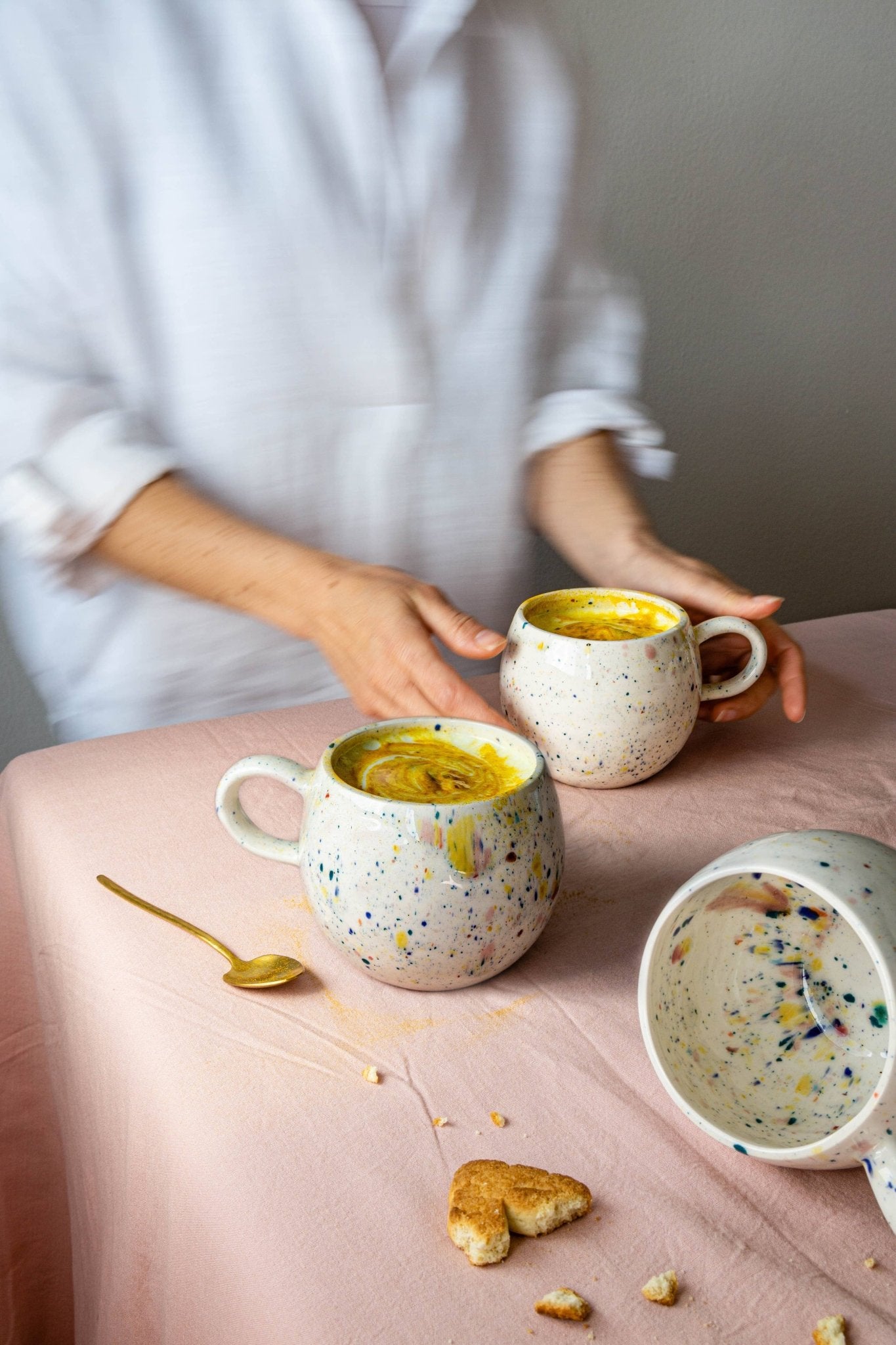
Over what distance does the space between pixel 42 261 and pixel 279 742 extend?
1.68 feet

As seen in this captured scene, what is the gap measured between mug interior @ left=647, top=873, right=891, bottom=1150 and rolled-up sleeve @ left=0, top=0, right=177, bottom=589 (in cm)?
66

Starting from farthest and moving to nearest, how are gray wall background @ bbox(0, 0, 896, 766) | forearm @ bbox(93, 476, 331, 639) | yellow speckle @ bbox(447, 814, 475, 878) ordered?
1. gray wall background @ bbox(0, 0, 896, 766)
2. forearm @ bbox(93, 476, 331, 639)
3. yellow speckle @ bbox(447, 814, 475, 878)

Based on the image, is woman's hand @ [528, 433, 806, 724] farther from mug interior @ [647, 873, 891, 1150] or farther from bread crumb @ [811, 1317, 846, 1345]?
bread crumb @ [811, 1317, 846, 1345]

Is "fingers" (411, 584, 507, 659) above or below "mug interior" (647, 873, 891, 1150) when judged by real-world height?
above

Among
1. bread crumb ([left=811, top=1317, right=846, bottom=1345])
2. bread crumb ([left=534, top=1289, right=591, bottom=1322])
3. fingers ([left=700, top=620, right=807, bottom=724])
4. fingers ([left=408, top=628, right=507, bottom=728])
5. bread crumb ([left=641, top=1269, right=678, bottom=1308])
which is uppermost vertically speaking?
fingers ([left=408, top=628, right=507, bottom=728])

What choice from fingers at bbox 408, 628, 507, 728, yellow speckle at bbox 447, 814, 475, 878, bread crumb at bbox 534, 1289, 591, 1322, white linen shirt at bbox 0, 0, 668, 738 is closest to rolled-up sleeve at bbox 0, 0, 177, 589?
white linen shirt at bbox 0, 0, 668, 738

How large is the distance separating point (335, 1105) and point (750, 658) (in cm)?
43

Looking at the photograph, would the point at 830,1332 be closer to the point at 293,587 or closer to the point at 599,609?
the point at 599,609

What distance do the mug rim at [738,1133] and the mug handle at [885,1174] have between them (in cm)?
1

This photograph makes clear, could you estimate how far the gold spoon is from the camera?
1.63 feet

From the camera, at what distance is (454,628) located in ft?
2.36

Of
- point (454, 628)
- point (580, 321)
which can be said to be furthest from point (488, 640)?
point (580, 321)

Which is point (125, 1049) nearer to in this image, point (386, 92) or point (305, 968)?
point (305, 968)

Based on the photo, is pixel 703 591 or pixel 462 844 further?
pixel 703 591
